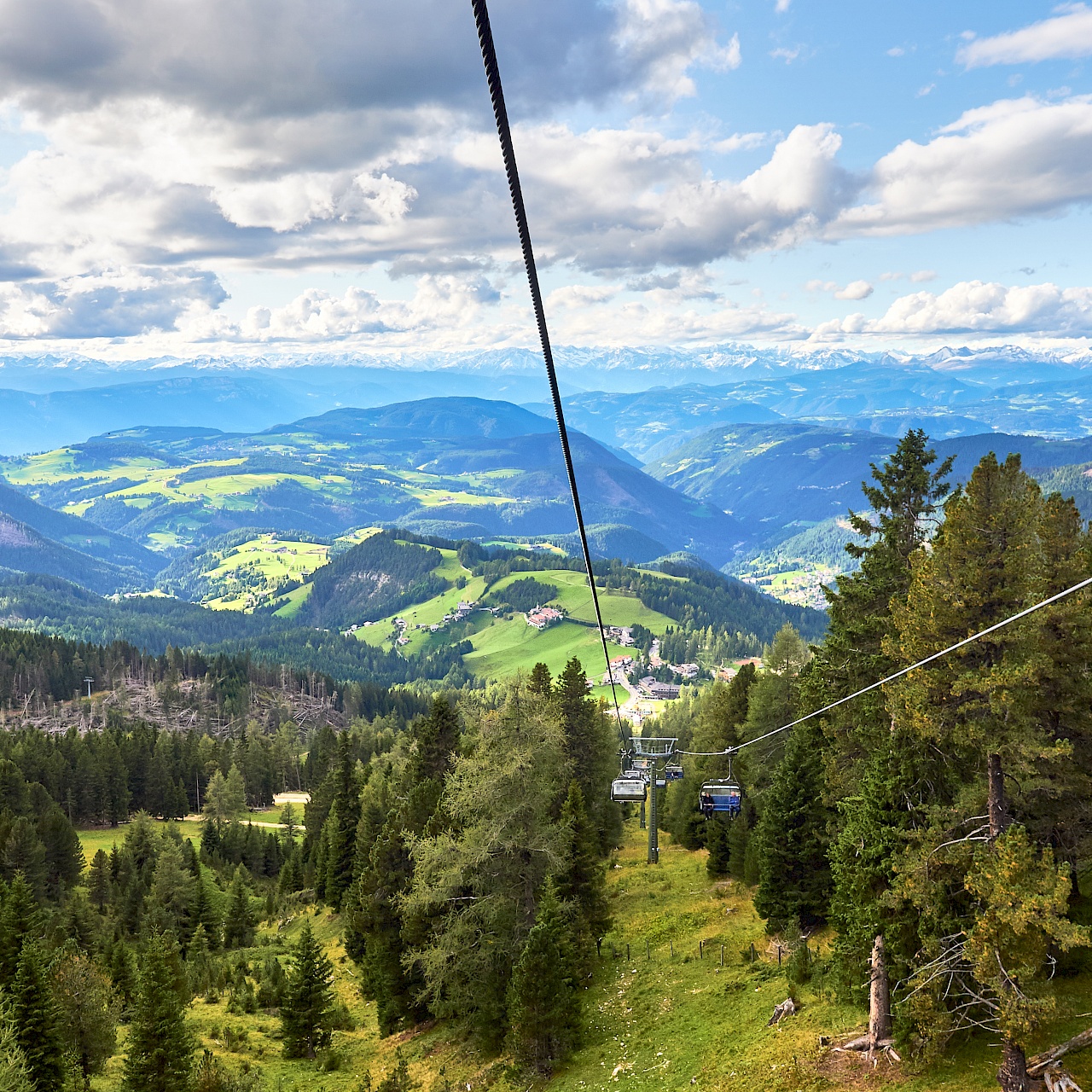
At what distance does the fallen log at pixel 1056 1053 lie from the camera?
65.3 feet

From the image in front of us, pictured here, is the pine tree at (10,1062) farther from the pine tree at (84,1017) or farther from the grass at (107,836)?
the grass at (107,836)

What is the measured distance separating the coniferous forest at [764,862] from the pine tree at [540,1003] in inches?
4.9

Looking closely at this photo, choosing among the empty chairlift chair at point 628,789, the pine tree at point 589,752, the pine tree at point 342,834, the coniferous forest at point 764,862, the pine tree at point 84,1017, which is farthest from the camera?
the pine tree at point 342,834

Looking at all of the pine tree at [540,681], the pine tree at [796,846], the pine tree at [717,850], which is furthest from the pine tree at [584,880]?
the pine tree at [540,681]

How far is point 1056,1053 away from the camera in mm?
20125

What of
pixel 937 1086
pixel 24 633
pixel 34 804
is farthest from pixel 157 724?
pixel 937 1086

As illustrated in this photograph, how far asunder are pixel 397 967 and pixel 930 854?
29064 millimetres

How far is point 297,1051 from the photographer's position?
38812 millimetres

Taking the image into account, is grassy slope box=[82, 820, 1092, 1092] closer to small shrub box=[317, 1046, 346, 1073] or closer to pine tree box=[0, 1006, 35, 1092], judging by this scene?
small shrub box=[317, 1046, 346, 1073]

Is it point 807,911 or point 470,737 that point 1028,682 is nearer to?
point 807,911

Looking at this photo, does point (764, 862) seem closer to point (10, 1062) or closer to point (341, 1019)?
point (341, 1019)

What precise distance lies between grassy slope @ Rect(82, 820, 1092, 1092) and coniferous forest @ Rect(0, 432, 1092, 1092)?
59 cm

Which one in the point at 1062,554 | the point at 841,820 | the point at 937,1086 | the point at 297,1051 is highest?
the point at 1062,554

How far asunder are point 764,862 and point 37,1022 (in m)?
30.3
